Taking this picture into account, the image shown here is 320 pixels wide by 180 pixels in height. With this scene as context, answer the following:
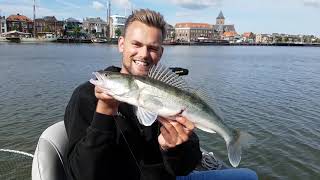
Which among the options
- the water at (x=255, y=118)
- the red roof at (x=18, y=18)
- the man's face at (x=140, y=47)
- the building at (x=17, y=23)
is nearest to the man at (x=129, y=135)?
the man's face at (x=140, y=47)

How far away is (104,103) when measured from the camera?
3.31 m

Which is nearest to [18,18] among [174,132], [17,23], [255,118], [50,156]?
[17,23]

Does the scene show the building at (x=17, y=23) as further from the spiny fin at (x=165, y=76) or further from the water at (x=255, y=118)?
the spiny fin at (x=165, y=76)

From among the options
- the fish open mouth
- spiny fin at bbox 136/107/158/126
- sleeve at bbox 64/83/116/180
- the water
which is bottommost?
the water

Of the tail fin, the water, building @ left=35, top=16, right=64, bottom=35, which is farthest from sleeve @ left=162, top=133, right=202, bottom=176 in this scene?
building @ left=35, top=16, right=64, bottom=35

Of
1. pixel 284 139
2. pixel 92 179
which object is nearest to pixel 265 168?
pixel 284 139

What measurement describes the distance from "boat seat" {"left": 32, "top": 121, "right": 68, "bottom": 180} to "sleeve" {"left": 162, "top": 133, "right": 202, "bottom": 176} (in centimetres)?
127

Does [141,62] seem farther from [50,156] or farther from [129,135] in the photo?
[50,156]

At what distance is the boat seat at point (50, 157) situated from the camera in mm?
3923

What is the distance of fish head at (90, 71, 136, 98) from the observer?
3154mm

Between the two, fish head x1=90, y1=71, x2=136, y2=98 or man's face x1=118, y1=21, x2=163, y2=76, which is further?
man's face x1=118, y1=21, x2=163, y2=76

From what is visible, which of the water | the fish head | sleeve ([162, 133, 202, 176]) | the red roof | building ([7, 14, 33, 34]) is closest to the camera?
the fish head

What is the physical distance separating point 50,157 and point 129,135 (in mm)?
1003

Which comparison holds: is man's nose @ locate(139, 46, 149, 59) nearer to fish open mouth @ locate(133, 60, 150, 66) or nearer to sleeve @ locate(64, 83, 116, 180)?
fish open mouth @ locate(133, 60, 150, 66)
